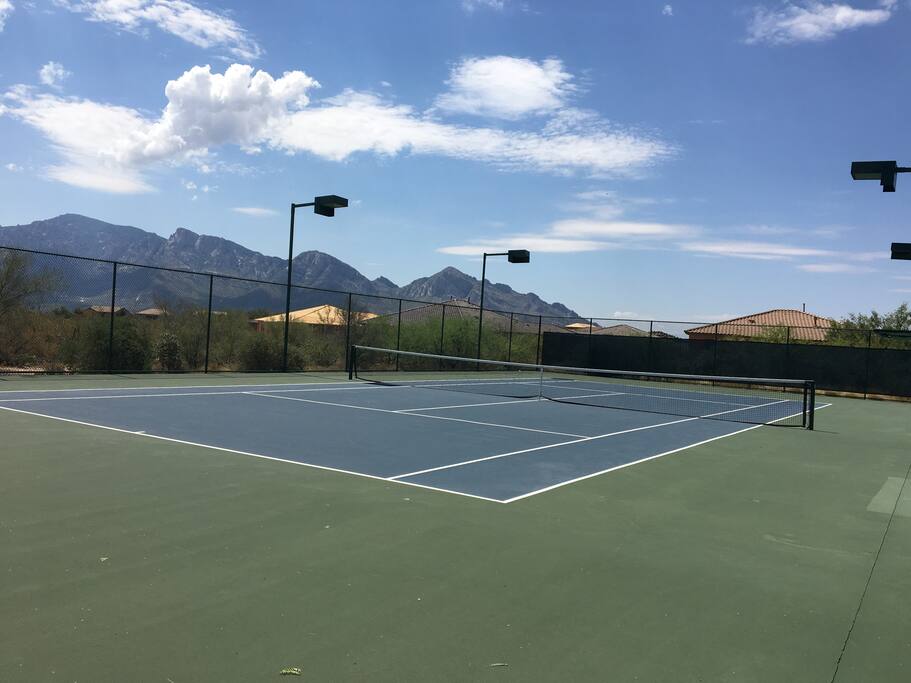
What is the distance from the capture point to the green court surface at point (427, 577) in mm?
3375

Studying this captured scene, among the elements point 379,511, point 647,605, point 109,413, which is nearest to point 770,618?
point 647,605

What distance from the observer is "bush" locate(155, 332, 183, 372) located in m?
21.4

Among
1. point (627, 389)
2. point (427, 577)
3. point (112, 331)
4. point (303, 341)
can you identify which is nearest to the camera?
point (427, 577)

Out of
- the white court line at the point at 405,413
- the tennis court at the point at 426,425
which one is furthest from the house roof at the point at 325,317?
the white court line at the point at 405,413

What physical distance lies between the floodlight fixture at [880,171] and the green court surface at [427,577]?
852 cm

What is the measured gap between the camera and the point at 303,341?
26.1m

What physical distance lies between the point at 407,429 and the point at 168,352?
13.2 metres

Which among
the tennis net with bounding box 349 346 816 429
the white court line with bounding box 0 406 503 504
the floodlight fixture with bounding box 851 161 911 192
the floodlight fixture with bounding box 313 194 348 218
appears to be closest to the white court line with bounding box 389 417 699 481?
the white court line with bounding box 0 406 503 504

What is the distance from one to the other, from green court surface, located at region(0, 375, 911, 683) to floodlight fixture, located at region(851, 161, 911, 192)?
8520 mm

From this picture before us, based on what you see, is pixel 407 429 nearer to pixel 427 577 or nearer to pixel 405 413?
pixel 405 413

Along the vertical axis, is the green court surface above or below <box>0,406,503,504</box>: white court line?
below

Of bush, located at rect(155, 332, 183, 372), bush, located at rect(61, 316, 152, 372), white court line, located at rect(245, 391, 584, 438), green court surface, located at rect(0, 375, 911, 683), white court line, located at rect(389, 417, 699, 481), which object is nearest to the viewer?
green court surface, located at rect(0, 375, 911, 683)

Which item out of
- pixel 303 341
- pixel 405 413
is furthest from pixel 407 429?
pixel 303 341

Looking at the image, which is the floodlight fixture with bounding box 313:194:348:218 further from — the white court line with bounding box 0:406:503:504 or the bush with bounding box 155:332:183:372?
the white court line with bounding box 0:406:503:504
